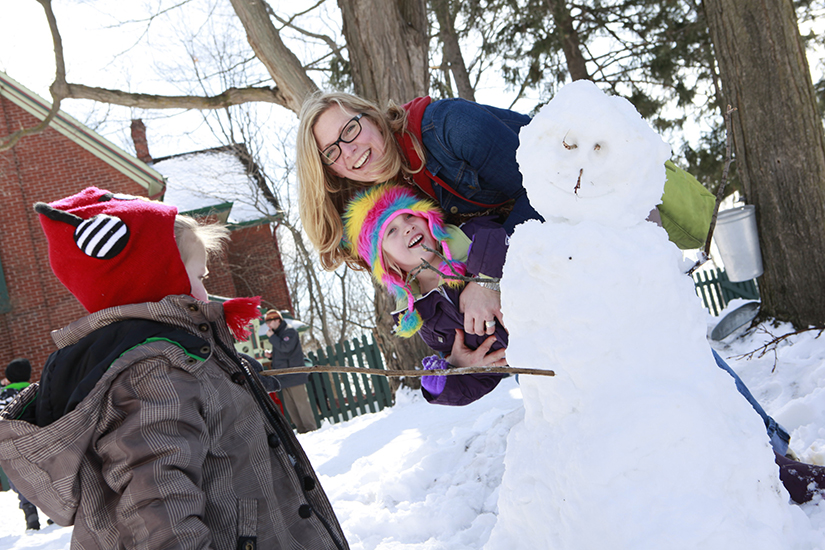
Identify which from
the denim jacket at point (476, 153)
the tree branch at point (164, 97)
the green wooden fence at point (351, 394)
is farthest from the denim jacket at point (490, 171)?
the green wooden fence at point (351, 394)

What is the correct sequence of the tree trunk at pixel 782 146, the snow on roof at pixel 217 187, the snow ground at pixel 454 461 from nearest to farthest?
the snow ground at pixel 454 461, the tree trunk at pixel 782 146, the snow on roof at pixel 217 187

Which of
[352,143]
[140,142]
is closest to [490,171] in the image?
[352,143]

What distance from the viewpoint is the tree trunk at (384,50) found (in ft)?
18.4

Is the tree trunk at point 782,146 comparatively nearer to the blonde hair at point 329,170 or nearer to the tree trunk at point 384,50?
the tree trunk at point 384,50

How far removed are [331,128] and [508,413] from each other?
2.41m

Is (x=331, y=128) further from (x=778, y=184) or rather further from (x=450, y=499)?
(x=778, y=184)

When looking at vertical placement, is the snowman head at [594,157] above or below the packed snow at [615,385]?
above

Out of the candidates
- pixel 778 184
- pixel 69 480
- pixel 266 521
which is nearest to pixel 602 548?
pixel 266 521

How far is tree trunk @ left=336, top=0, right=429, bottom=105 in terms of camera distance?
18.4ft

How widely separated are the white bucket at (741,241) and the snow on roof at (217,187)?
11.5 m

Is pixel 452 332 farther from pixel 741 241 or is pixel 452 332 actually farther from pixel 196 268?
pixel 741 241

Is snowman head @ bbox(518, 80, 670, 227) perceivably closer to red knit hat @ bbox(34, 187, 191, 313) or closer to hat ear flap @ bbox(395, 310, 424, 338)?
hat ear flap @ bbox(395, 310, 424, 338)

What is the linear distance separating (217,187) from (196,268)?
13.4 meters

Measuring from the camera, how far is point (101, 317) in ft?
5.18
